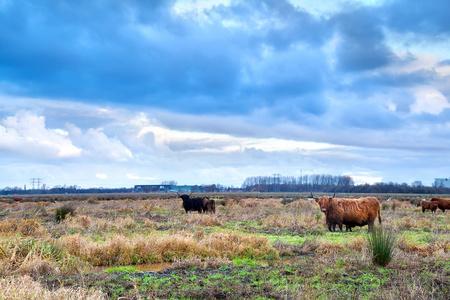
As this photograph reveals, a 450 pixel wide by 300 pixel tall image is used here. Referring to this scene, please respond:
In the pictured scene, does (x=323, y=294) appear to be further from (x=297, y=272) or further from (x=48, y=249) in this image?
(x=48, y=249)

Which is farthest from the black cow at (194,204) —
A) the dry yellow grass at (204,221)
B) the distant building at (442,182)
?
the distant building at (442,182)

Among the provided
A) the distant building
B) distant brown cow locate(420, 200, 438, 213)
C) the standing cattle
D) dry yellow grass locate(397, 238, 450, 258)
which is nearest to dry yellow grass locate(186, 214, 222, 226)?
the standing cattle

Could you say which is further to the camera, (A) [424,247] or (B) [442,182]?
(B) [442,182]

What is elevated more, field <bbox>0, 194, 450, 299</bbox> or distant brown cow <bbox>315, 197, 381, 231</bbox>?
distant brown cow <bbox>315, 197, 381, 231</bbox>

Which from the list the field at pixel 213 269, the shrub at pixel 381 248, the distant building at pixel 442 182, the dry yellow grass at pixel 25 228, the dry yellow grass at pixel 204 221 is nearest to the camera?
the field at pixel 213 269

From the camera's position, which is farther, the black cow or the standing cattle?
the black cow

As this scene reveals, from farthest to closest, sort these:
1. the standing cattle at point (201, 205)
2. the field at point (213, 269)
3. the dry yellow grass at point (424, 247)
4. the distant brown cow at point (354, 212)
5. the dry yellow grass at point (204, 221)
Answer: the standing cattle at point (201, 205)
the dry yellow grass at point (204, 221)
the distant brown cow at point (354, 212)
the dry yellow grass at point (424, 247)
the field at point (213, 269)

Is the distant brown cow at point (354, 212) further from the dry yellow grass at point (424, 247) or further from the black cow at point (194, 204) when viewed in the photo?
the black cow at point (194, 204)

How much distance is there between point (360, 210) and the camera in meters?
17.3

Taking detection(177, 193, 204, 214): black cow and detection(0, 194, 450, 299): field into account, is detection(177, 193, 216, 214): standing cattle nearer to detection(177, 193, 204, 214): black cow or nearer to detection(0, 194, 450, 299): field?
detection(177, 193, 204, 214): black cow

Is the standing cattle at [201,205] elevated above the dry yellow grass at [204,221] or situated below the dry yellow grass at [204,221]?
above

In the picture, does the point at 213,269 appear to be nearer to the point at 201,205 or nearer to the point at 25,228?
the point at 25,228

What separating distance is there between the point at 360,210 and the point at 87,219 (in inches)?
474

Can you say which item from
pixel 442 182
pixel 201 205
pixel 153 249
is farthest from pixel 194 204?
pixel 442 182
